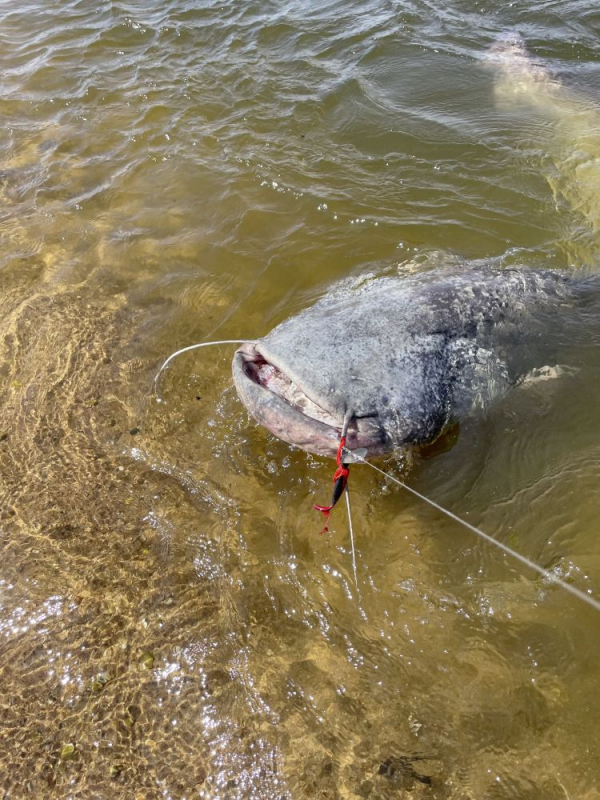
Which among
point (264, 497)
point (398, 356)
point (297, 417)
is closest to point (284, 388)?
point (297, 417)

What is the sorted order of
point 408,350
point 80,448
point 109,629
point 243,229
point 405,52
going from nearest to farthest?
point 109,629, point 408,350, point 80,448, point 243,229, point 405,52

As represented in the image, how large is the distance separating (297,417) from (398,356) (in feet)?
2.13

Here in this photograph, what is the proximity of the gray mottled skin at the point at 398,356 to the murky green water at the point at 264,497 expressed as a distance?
1.07ft

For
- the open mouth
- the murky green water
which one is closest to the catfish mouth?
the open mouth

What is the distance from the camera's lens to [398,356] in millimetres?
2820

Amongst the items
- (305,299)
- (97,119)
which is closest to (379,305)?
(305,299)

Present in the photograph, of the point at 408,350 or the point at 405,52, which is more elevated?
the point at 405,52

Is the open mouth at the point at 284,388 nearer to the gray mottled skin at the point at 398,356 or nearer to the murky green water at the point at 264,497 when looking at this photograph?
the gray mottled skin at the point at 398,356

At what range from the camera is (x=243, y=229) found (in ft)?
16.4

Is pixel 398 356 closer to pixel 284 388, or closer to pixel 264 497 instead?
pixel 284 388

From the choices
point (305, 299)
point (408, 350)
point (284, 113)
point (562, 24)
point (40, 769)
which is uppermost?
point (562, 24)

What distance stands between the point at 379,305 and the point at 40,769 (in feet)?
8.83

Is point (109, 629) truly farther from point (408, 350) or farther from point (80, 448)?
point (408, 350)

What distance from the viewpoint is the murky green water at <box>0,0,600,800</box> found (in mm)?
2281
